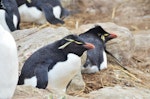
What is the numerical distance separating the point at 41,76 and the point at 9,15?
7.11 feet

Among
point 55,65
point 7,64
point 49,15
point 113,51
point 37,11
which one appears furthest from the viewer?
point 37,11

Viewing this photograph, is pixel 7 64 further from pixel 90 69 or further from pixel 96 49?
pixel 96 49

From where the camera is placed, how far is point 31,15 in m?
7.36

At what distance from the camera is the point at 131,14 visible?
26.8 feet

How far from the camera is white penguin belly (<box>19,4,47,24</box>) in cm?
732

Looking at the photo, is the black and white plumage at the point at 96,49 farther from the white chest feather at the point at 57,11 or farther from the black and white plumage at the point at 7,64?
the black and white plumage at the point at 7,64

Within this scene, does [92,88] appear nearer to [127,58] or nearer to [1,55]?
[127,58]

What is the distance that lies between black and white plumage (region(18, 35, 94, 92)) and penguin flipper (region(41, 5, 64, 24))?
8.40 feet

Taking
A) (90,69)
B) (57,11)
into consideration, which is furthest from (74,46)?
(57,11)

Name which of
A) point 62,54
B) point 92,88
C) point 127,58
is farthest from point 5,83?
point 127,58

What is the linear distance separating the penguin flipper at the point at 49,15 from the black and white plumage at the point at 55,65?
2561mm

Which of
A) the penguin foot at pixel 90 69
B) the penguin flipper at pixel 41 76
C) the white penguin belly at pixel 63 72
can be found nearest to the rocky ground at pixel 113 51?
the penguin foot at pixel 90 69

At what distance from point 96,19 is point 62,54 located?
3555 mm

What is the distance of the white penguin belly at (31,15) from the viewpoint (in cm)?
732
